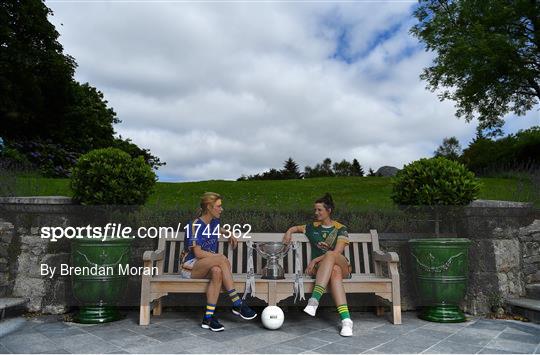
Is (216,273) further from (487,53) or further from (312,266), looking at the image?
(487,53)

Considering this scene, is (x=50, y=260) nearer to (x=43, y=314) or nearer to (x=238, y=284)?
(x=43, y=314)

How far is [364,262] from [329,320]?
0.85m

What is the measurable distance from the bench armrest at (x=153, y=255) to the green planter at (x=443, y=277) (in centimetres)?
297

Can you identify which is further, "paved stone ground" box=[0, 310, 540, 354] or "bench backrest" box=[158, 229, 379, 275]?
"bench backrest" box=[158, 229, 379, 275]

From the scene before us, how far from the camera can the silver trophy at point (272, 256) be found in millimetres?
4871

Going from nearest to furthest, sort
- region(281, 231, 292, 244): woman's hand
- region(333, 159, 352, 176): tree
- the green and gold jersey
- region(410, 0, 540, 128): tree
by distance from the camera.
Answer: the green and gold jersey, region(281, 231, 292, 244): woman's hand, region(410, 0, 540, 128): tree, region(333, 159, 352, 176): tree

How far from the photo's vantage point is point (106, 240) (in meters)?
4.91

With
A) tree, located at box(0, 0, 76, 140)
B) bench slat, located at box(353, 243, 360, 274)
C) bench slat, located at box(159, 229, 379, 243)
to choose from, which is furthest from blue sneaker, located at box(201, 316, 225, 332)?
tree, located at box(0, 0, 76, 140)

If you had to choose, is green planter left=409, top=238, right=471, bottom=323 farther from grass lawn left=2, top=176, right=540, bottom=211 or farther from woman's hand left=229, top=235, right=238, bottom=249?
woman's hand left=229, top=235, right=238, bottom=249

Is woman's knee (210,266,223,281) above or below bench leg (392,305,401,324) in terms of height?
above

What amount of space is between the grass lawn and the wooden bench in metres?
1.07

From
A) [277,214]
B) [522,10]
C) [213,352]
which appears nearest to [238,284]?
[213,352]

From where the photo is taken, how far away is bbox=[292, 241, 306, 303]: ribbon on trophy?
4676mm

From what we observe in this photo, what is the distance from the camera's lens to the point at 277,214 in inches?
241
